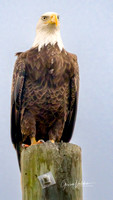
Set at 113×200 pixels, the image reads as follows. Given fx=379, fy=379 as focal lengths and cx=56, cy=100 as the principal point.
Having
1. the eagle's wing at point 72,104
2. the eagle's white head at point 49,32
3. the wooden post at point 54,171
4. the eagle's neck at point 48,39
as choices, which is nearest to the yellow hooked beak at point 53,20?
the eagle's white head at point 49,32

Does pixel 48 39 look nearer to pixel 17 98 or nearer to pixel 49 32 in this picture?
pixel 49 32

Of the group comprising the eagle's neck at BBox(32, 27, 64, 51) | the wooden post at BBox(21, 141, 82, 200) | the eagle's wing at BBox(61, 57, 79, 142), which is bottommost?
the wooden post at BBox(21, 141, 82, 200)

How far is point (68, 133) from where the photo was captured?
594 cm

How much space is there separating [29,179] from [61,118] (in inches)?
95.4

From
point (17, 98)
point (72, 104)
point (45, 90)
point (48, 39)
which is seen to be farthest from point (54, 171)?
point (48, 39)

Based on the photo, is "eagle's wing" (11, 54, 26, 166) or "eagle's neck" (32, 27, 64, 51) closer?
"eagle's wing" (11, 54, 26, 166)

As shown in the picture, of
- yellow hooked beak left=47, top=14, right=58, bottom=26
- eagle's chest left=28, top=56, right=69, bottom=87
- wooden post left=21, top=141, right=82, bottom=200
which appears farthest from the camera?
yellow hooked beak left=47, top=14, right=58, bottom=26

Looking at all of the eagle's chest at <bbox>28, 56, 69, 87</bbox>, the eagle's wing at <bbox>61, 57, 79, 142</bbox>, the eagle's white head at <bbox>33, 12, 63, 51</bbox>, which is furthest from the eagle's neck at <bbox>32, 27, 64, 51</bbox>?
the eagle's wing at <bbox>61, 57, 79, 142</bbox>

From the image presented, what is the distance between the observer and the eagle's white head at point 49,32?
19.0ft

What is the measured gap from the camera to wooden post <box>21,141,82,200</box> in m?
3.22

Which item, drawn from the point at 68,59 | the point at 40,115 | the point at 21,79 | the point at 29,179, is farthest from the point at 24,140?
the point at 29,179

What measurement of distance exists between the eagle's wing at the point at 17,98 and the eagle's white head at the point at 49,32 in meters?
0.42

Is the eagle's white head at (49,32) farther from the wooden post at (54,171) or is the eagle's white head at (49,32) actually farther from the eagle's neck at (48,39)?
the wooden post at (54,171)

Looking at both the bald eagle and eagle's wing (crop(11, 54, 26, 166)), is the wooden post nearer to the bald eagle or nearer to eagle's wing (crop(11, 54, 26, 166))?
the bald eagle
